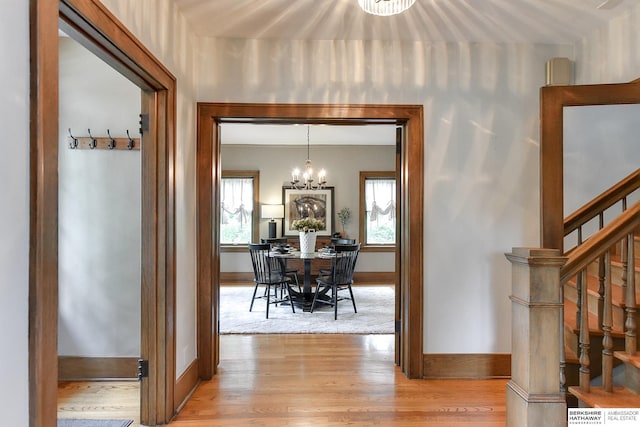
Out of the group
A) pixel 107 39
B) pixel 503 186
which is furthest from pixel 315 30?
pixel 503 186

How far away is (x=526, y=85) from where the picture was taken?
2955mm

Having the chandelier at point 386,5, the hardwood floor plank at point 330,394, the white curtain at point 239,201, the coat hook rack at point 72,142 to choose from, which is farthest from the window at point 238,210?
the chandelier at point 386,5

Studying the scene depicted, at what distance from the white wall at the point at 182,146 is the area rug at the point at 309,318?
4.87ft

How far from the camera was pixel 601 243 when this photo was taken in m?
1.90

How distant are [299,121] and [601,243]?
6.96ft

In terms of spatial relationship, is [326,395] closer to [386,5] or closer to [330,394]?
[330,394]

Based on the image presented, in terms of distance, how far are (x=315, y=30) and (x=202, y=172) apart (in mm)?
1367

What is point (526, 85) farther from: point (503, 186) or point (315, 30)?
point (315, 30)

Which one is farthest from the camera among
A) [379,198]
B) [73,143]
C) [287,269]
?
[379,198]

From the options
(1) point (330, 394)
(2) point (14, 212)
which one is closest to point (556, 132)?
(1) point (330, 394)

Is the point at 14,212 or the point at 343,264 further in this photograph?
the point at 343,264

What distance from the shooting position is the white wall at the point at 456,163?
9.61 feet

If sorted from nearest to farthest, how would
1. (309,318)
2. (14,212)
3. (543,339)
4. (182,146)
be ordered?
(14,212), (543,339), (182,146), (309,318)

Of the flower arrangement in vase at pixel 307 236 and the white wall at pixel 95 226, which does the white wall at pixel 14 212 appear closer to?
the white wall at pixel 95 226
